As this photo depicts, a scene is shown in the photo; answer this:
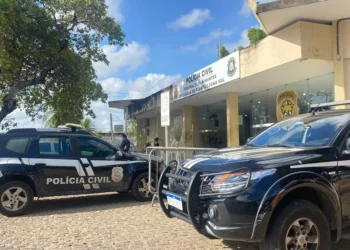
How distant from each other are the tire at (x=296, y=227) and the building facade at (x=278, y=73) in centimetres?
586

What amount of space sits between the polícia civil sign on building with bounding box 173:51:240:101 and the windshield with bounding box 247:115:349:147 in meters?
6.64

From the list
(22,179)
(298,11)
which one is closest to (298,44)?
(298,11)

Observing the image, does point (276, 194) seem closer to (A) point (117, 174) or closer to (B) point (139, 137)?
(A) point (117, 174)

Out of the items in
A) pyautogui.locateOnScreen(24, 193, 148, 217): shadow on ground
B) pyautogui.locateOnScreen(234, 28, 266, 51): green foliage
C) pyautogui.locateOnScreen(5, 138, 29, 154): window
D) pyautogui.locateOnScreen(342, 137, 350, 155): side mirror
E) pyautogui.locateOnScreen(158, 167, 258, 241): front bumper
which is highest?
pyautogui.locateOnScreen(234, 28, 266, 51): green foliage

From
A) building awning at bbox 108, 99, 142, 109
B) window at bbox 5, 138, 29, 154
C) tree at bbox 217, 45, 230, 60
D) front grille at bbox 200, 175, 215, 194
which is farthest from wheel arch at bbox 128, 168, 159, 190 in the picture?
tree at bbox 217, 45, 230, 60

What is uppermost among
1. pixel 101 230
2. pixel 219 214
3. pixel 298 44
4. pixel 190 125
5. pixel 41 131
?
pixel 298 44

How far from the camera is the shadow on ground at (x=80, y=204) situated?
306 inches

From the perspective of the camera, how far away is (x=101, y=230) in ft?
19.7

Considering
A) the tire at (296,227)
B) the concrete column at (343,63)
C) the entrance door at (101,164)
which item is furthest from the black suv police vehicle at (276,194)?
the concrete column at (343,63)

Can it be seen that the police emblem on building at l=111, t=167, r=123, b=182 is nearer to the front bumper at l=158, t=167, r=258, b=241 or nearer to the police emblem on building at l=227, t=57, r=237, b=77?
the front bumper at l=158, t=167, r=258, b=241

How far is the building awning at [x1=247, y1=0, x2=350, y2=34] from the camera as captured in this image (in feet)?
27.3

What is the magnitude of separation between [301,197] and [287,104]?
359 inches

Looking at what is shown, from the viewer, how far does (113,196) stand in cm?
949

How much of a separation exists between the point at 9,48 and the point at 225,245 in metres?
11.2
